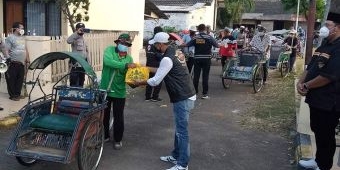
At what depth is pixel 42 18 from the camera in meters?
15.0

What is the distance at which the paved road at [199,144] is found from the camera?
233 inches

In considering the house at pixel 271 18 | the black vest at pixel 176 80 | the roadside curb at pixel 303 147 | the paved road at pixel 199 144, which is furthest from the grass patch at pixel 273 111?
the house at pixel 271 18

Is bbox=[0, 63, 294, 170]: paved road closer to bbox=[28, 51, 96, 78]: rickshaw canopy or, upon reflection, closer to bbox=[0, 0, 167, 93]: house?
bbox=[28, 51, 96, 78]: rickshaw canopy

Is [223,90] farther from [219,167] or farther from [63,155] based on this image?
[63,155]

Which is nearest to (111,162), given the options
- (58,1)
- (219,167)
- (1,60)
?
(219,167)

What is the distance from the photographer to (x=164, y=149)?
6629mm

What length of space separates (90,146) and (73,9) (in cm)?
985

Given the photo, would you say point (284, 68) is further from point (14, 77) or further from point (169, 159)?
point (169, 159)

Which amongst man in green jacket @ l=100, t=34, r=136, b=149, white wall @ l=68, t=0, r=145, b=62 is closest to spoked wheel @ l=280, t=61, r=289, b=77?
white wall @ l=68, t=0, r=145, b=62

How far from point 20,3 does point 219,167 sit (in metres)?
11.2

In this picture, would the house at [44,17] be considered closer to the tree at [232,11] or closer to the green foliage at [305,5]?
the tree at [232,11]

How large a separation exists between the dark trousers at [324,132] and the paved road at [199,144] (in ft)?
3.24

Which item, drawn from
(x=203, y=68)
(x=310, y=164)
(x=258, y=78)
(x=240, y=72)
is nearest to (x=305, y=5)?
(x=258, y=78)

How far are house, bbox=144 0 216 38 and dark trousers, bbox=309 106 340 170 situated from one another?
24.9 metres
